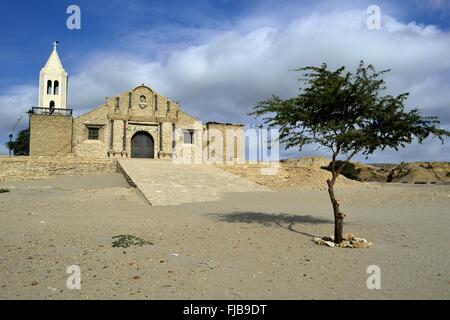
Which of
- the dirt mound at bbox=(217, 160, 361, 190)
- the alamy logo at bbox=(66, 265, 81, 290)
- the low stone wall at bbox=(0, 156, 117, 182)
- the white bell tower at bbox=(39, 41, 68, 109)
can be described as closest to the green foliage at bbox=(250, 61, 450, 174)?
the alamy logo at bbox=(66, 265, 81, 290)

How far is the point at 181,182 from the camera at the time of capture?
21.0m

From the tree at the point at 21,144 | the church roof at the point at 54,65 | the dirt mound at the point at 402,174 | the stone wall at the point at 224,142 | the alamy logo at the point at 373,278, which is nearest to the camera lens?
the alamy logo at the point at 373,278

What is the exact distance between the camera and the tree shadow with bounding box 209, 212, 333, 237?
11.9m

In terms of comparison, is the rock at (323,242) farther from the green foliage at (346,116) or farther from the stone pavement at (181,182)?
the stone pavement at (181,182)

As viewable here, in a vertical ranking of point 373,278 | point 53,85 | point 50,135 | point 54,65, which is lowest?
point 373,278

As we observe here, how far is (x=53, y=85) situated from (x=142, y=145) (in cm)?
1314

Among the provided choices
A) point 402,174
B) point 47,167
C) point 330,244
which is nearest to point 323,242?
point 330,244

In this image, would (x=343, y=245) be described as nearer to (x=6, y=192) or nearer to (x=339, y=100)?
(x=339, y=100)

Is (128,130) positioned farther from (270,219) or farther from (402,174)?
(402,174)

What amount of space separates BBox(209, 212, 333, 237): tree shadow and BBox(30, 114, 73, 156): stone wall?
23854mm

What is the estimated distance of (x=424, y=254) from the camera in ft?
25.5

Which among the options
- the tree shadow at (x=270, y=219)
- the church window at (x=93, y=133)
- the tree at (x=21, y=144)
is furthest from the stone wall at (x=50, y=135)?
the tree at (x=21, y=144)

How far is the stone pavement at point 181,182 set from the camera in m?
17.7

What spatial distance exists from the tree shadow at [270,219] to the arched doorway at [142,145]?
2337cm
